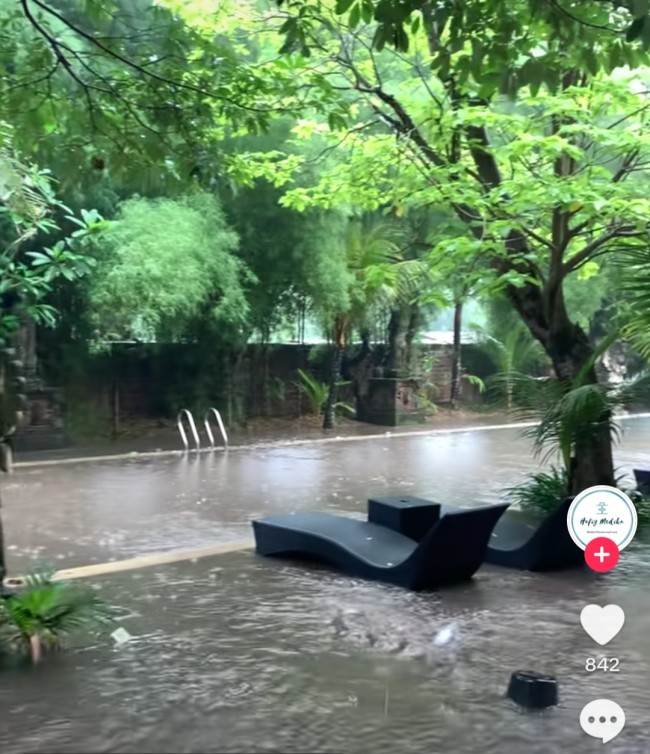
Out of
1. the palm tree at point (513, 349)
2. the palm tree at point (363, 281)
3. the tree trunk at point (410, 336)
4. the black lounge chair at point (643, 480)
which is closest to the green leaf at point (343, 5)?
the black lounge chair at point (643, 480)

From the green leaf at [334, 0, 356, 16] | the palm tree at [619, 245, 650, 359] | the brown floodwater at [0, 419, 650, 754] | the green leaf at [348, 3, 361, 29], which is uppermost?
the green leaf at [348, 3, 361, 29]

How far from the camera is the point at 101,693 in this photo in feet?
14.5

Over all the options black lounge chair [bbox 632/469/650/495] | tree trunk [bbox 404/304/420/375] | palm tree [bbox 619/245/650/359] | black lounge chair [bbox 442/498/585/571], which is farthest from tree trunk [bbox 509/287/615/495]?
tree trunk [bbox 404/304/420/375]

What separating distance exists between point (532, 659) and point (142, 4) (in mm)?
6012

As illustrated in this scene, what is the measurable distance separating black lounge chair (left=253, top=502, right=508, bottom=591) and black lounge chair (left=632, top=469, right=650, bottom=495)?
332 cm

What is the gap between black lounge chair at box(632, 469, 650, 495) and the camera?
9.52 metres

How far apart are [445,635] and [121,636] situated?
180cm

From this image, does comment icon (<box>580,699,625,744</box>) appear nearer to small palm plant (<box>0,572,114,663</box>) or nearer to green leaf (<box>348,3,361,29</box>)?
small palm plant (<box>0,572,114,663</box>)

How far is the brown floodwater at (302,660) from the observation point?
3.96 m

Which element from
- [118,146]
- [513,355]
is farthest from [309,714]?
[513,355]

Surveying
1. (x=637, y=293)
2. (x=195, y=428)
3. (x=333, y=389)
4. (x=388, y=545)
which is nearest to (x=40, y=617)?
(x=388, y=545)

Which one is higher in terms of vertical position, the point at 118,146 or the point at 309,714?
the point at 118,146

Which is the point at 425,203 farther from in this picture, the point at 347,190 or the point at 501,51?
the point at 501,51

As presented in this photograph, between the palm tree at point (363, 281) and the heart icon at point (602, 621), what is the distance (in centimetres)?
977
